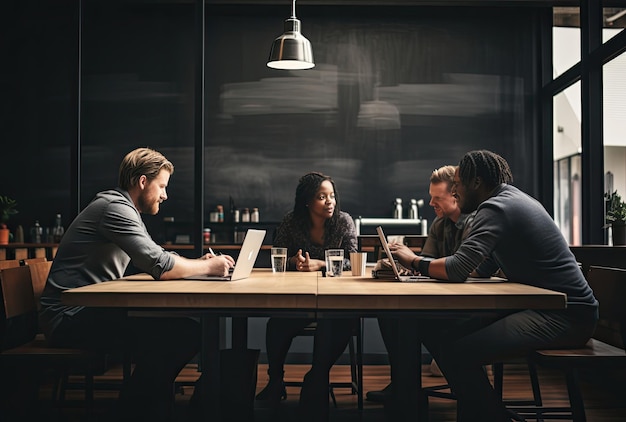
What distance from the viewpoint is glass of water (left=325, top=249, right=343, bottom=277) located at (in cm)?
303

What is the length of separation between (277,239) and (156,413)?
5.05 ft

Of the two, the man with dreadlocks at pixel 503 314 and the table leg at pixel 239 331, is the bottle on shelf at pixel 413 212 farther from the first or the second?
the man with dreadlocks at pixel 503 314

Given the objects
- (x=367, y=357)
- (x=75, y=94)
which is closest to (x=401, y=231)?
(x=367, y=357)

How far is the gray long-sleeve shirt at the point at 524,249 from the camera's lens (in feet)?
8.09

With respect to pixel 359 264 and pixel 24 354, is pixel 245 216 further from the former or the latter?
pixel 24 354

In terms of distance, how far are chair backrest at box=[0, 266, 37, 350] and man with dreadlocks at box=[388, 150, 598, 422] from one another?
1421 mm

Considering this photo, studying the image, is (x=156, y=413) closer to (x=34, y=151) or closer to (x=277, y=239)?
(x=277, y=239)

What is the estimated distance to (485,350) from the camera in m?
2.36

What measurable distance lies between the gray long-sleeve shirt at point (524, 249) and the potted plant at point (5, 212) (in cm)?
601

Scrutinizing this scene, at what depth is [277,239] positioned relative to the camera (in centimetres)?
386

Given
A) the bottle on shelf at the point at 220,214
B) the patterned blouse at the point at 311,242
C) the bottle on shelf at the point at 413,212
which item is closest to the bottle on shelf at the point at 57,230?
the bottle on shelf at the point at 220,214

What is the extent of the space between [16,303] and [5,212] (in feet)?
16.9

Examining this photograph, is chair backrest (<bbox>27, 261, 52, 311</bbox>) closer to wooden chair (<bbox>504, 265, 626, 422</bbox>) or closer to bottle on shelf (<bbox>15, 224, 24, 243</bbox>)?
wooden chair (<bbox>504, 265, 626, 422</bbox>)

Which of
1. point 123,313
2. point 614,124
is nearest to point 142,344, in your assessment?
point 123,313
